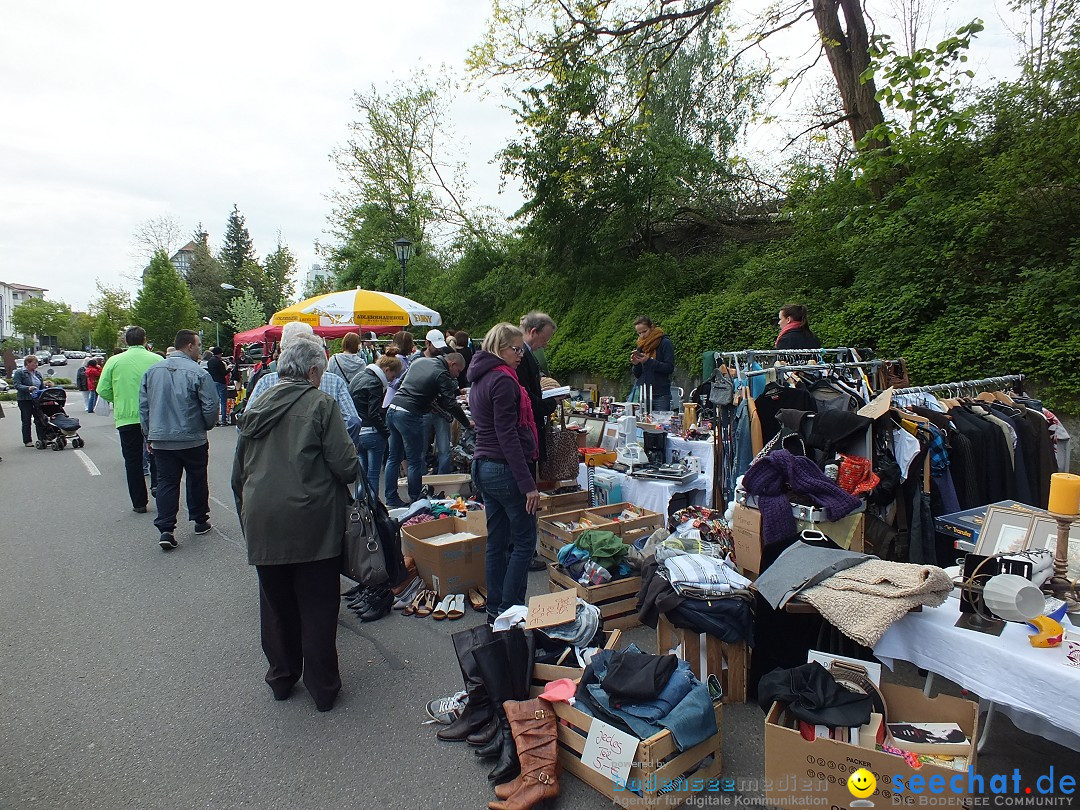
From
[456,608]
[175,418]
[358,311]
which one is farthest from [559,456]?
[358,311]

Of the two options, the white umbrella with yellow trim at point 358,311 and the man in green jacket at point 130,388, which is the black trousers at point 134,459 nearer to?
the man in green jacket at point 130,388

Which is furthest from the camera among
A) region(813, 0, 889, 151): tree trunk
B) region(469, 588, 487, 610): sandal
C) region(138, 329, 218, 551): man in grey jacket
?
region(813, 0, 889, 151): tree trunk

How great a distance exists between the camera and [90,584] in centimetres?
454

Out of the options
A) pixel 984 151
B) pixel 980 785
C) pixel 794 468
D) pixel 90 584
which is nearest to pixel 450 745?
pixel 980 785

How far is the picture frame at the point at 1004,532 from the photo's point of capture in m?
2.46

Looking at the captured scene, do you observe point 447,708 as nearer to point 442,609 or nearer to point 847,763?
point 442,609

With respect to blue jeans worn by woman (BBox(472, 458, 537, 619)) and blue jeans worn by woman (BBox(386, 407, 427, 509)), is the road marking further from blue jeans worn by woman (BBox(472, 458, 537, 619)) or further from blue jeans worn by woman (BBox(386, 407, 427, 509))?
blue jeans worn by woman (BBox(472, 458, 537, 619))

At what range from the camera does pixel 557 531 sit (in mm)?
4211

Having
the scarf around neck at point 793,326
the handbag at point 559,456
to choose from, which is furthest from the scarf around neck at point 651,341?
the handbag at point 559,456

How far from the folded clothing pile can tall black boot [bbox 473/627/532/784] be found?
1.06ft

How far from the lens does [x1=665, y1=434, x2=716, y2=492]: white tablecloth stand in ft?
16.3

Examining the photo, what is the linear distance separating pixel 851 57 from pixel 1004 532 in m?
8.65

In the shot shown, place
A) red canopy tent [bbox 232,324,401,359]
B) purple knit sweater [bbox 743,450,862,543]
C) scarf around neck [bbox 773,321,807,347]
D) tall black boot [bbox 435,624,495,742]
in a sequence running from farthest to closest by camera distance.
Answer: red canopy tent [bbox 232,324,401,359]
scarf around neck [bbox 773,321,807,347]
purple knit sweater [bbox 743,450,862,543]
tall black boot [bbox 435,624,495,742]

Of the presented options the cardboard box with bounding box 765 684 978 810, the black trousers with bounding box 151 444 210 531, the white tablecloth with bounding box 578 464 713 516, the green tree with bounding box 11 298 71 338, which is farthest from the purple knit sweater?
the green tree with bounding box 11 298 71 338
